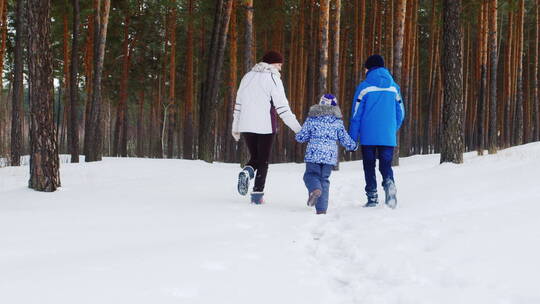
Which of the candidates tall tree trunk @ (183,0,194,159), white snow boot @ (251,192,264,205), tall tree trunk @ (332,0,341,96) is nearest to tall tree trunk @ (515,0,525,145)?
tall tree trunk @ (332,0,341,96)

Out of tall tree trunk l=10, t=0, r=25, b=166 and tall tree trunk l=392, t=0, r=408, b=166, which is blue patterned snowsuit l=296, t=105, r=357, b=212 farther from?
tall tree trunk l=10, t=0, r=25, b=166

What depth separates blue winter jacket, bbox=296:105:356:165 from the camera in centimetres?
548

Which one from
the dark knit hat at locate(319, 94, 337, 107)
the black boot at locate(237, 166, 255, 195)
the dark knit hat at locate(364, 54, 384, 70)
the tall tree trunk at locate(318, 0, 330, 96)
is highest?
the tall tree trunk at locate(318, 0, 330, 96)

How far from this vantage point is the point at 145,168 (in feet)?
33.1

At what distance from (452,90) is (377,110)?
205 inches

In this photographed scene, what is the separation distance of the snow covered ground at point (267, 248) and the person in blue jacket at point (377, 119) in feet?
1.43

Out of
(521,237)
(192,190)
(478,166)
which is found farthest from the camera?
(478,166)

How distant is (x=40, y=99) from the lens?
6270mm

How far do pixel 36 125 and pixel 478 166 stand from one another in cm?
749

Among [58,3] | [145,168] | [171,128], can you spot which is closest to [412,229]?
[145,168]

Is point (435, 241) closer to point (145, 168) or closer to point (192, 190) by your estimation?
point (192, 190)

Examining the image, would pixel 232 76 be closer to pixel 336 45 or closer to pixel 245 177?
pixel 336 45

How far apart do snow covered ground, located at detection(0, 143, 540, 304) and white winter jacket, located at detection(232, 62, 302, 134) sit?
1.02m

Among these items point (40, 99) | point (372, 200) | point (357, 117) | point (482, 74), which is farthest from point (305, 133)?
point (482, 74)
